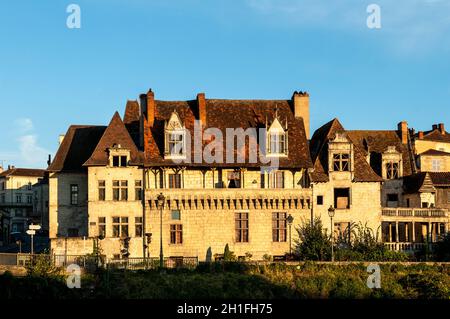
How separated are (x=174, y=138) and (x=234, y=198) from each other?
20.2 ft

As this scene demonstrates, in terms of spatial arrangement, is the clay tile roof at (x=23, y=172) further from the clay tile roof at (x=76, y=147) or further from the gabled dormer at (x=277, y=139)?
the gabled dormer at (x=277, y=139)

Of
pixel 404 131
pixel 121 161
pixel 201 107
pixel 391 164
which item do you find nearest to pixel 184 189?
pixel 121 161

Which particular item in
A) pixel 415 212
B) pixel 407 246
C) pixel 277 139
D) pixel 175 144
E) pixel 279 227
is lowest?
pixel 407 246

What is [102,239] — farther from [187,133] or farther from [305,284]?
[305,284]

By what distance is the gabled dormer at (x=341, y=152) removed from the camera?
5550cm

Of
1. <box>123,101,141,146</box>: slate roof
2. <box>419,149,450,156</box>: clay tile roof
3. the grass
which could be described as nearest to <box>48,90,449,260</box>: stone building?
<box>123,101,141,146</box>: slate roof

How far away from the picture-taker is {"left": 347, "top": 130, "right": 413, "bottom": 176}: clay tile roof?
2386 inches

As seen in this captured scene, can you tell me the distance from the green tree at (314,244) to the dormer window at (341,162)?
14.7 feet

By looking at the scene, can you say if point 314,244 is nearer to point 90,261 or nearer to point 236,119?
point 236,119

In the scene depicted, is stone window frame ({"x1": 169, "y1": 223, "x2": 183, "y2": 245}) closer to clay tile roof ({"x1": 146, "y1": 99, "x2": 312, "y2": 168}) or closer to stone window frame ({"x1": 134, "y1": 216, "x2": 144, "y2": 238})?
stone window frame ({"x1": 134, "y1": 216, "x2": 144, "y2": 238})

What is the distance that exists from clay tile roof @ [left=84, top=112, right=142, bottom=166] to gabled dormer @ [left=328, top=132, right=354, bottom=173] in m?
14.1

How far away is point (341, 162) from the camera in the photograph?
182 ft
